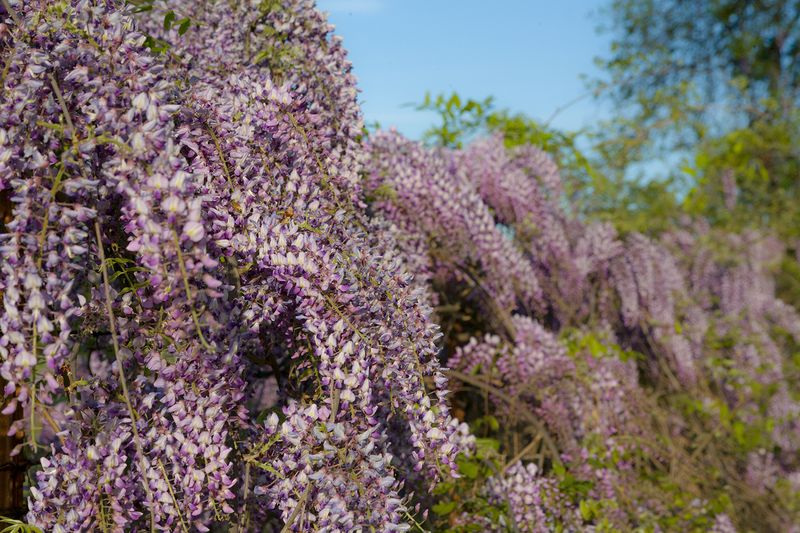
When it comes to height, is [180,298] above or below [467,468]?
above

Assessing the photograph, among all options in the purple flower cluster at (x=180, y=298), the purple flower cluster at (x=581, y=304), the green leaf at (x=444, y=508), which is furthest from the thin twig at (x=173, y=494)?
the purple flower cluster at (x=581, y=304)

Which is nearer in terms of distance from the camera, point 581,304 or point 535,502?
point 535,502

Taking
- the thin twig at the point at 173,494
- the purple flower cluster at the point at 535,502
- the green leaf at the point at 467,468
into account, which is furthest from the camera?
the purple flower cluster at the point at 535,502

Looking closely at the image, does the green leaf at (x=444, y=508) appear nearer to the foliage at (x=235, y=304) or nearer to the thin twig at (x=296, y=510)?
the foliage at (x=235, y=304)

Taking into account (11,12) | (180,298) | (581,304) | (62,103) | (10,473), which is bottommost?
(10,473)

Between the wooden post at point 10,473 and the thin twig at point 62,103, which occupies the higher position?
the thin twig at point 62,103

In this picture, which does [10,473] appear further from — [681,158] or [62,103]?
[681,158]

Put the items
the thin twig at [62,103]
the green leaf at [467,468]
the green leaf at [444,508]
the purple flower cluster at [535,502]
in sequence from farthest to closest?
the purple flower cluster at [535,502] → the green leaf at [467,468] → the green leaf at [444,508] → the thin twig at [62,103]

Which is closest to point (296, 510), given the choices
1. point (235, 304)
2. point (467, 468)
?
point (235, 304)

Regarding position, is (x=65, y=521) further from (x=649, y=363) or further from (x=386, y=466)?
(x=649, y=363)

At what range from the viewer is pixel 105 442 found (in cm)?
143

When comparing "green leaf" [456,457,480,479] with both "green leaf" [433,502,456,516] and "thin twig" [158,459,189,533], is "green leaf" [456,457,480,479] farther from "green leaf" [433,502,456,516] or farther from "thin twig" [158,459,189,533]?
"thin twig" [158,459,189,533]

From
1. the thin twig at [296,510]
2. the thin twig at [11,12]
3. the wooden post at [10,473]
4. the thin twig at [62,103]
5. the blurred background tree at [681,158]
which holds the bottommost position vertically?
the thin twig at [296,510]

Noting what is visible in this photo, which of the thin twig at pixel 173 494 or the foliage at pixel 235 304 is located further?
the thin twig at pixel 173 494
